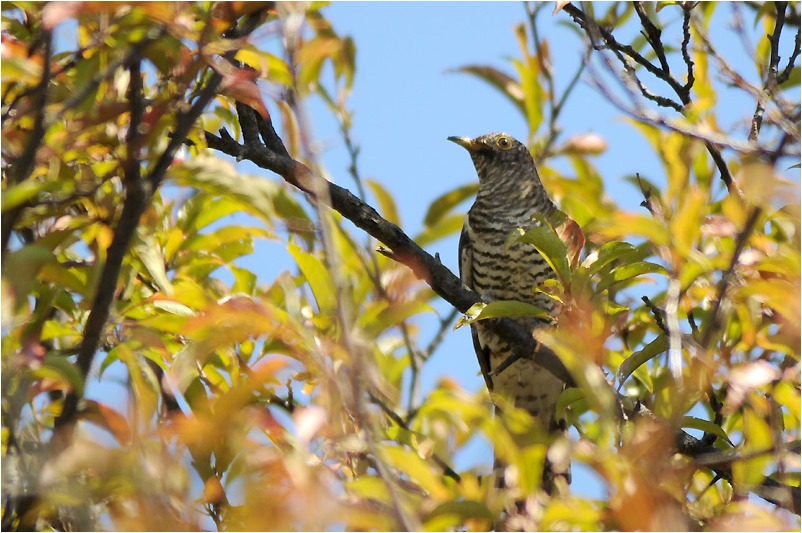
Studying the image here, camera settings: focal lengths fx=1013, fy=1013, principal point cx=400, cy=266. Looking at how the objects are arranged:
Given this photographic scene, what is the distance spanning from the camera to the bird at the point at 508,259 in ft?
16.2

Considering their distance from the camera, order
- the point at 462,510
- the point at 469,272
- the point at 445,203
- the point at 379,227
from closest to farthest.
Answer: the point at 462,510 → the point at 379,227 → the point at 445,203 → the point at 469,272

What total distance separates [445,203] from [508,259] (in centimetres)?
153

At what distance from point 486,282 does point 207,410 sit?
3.36 m

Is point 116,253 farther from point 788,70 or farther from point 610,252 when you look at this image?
point 788,70

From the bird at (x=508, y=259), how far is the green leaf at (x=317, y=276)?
2.37 meters

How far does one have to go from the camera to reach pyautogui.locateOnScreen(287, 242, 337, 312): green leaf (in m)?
2.42

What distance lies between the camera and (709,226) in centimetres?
213

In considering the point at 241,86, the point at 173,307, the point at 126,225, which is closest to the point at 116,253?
the point at 126,225

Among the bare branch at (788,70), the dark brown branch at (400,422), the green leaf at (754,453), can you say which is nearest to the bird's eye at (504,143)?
the bare branch at (788,70)

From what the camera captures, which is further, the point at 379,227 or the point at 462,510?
the point at 379,227

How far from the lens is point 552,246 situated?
238cm

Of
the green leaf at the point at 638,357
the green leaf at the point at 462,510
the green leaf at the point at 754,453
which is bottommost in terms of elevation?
the green leaf at the point at 462,510

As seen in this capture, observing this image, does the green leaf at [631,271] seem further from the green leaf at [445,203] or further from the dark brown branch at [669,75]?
the green leaf at [445,203]

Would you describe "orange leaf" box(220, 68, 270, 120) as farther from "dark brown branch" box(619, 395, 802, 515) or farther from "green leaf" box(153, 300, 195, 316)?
"dark brown branch" box(619, 395, 802, 515)
